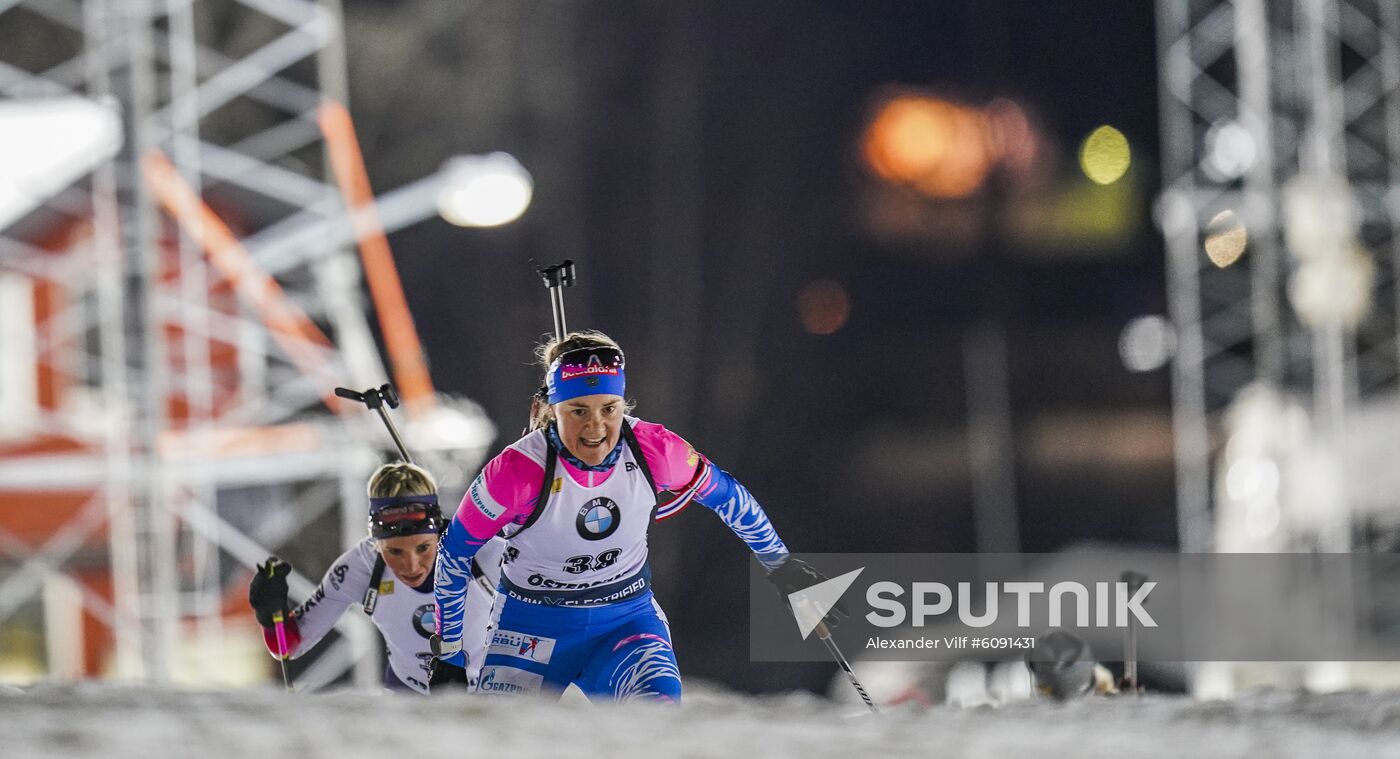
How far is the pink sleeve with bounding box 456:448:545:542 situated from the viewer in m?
3.10

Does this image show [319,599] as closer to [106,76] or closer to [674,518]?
[106,76]

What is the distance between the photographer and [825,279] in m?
7.23

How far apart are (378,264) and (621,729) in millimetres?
4410

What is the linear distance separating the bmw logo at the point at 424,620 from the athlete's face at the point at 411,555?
0.07m

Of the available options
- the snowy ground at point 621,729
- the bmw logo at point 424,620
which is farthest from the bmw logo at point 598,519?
the snowy ground at point 621,729

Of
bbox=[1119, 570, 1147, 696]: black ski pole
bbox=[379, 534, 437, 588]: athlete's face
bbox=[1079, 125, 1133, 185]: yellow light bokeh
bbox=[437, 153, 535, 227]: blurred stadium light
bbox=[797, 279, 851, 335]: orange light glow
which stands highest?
bbox=[1079, 125, 1133, 185]: yellow light bokeh

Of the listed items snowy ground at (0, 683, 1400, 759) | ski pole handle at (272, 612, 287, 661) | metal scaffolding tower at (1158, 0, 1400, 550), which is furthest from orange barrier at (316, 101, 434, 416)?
metal scaffolding tower at (1158, 0, 1400, 550)

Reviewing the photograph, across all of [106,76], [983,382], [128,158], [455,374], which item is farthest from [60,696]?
[983,382]

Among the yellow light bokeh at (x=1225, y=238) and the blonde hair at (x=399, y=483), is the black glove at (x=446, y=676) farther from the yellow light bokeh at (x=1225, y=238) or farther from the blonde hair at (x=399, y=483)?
the yellow light bokeh at (x=1225, y=238)

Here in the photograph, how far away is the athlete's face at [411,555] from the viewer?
367 centimetres

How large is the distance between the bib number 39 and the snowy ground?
3.55 feet

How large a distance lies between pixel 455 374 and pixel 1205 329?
173 inches

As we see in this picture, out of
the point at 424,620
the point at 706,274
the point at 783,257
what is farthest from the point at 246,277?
the point at 783,257

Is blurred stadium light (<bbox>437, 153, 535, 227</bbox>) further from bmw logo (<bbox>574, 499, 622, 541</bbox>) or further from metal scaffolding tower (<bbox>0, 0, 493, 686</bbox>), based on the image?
bmw logo (<bbox>574, 499, 622, 541</bbox>)
